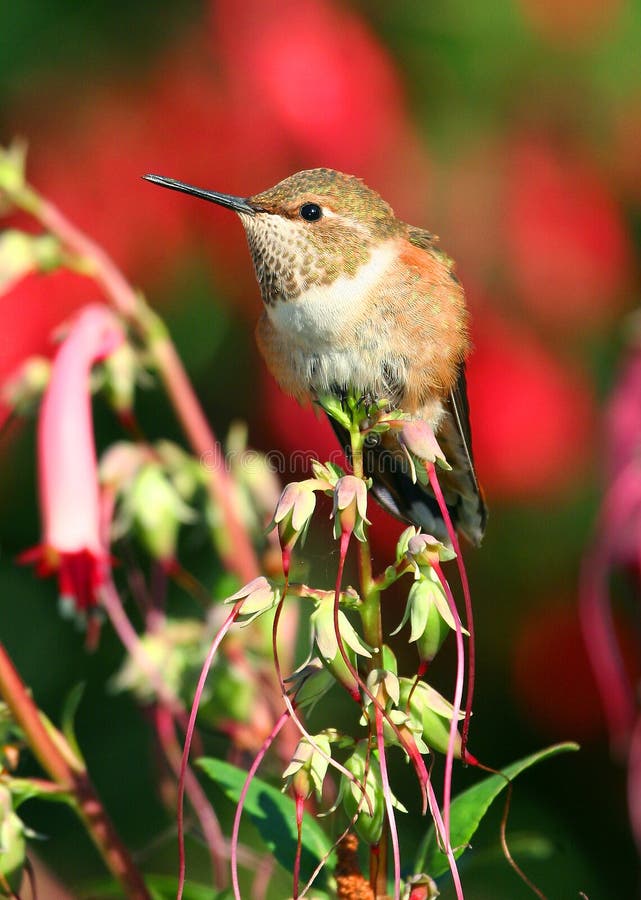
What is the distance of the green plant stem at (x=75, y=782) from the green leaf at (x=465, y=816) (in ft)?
0.80

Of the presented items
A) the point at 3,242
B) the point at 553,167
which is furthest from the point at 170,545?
the point at 553,167

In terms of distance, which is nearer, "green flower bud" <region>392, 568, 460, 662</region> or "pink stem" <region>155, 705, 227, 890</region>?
"green flower bud" <region>392, 568, 460, 662</region>

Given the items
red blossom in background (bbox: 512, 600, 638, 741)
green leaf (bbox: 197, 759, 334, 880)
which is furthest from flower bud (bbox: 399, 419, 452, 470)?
red blossom in background (bbox: 512, 600, 638, 741)

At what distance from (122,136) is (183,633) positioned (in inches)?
51.6

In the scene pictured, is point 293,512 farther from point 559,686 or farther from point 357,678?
point 559,686

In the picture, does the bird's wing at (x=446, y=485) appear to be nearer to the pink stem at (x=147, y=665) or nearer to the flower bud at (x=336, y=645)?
the pink stem at (x=147, y=665)

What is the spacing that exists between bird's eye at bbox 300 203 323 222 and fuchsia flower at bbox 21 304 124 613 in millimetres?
270

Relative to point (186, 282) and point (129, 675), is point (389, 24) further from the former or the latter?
point (129, 675)

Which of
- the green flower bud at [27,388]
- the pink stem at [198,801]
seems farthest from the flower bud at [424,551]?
the green flower bud at [27,388]

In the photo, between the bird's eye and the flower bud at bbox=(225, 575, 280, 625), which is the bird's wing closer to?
the bird's eye

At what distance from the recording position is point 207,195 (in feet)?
4.19

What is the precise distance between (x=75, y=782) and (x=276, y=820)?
178 millimetres

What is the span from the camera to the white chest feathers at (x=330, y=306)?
1357 mm

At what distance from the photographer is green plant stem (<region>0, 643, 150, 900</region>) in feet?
3.12
